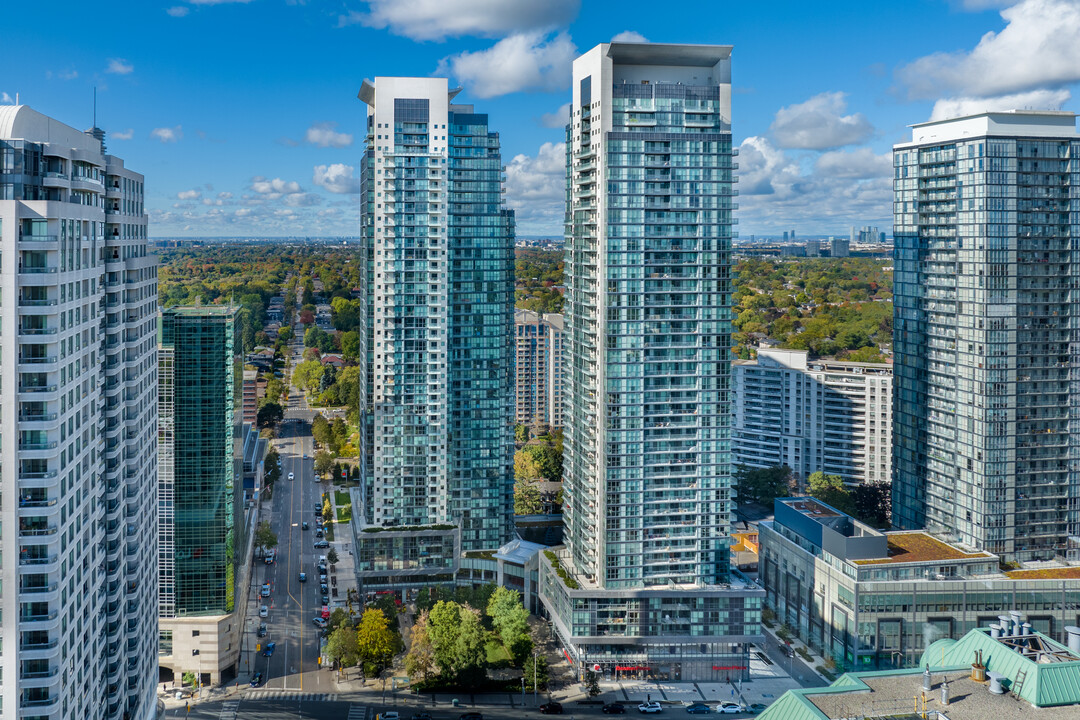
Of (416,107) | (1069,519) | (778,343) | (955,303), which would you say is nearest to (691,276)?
(955,303)

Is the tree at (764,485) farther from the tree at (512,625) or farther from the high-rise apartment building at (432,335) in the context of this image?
the tree at (512,625)

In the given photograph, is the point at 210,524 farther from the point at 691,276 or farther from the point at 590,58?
the point at 590,58

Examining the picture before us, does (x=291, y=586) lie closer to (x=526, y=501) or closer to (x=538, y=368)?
(x=526, y=501)

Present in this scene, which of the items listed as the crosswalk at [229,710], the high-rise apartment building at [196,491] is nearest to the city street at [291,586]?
the crosswalk at [229,710]

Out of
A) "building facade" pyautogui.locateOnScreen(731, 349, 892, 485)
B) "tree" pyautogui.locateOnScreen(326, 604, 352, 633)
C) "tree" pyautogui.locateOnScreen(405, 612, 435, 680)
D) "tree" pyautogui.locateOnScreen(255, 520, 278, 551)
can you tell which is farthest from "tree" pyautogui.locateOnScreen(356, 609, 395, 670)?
"building facade" pyautogui.locateOnScreen(731, 349, 892, 485)

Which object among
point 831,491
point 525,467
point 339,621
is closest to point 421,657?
point 339,621
